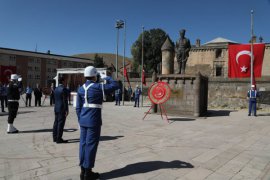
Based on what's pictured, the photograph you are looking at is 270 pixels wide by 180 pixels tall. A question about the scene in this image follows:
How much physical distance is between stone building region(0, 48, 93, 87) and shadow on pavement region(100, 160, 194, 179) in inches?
2112

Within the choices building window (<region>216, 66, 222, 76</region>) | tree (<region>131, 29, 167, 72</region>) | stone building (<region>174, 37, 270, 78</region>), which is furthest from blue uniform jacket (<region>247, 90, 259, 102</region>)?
tree (<region>131, 29, 167, 72</region>)

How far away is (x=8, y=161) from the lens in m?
5.57

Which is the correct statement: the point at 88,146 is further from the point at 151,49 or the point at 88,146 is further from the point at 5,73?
the point at 151,49

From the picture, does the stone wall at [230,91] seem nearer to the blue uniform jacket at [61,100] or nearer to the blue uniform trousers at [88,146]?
the blue uniform jacket at [61,100]

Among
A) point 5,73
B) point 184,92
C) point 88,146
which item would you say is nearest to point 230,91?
point 184,92

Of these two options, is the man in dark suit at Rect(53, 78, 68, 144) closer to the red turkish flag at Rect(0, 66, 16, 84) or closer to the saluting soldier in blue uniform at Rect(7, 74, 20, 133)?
the saluting soldier in blue uniform at Rect(7, 74, 20, 133)

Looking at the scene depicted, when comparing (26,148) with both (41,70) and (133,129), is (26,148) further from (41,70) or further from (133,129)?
(41,70)

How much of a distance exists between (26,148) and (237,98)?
19.2 m

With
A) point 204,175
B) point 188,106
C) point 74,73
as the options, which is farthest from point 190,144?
point 74,73

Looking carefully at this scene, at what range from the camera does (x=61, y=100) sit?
7.59m

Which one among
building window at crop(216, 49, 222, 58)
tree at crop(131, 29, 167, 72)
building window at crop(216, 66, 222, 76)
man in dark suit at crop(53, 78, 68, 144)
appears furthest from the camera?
tree at crop(131, 29, 167, 72)

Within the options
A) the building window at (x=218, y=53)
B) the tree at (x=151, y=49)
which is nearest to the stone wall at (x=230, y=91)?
the building window at (x=218, y=53)

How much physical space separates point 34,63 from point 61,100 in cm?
6121

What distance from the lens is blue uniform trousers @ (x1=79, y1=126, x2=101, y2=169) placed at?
455cm
